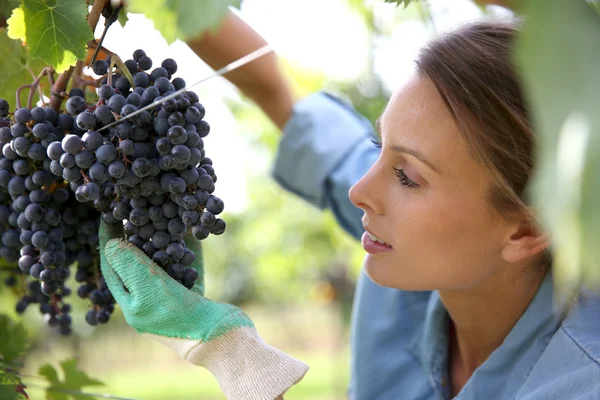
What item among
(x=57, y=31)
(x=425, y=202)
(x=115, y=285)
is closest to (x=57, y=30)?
(x=57, y=31)

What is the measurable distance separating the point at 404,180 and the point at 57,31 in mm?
543

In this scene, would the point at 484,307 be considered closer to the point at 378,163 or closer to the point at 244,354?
the point at 378,163

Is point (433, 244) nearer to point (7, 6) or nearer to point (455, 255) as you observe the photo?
point (455, 255)

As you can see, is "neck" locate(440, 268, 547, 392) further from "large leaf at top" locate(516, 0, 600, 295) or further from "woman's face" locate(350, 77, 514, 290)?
"large leaf at top" locate(516, 0, 600, 295)

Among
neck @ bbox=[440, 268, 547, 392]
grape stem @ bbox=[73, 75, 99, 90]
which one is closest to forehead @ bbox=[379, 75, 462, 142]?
neck @ bbox=[440, 268, 547, 392]

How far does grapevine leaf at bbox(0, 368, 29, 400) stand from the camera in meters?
0.84

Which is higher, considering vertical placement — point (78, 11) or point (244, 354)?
point (78, 11)

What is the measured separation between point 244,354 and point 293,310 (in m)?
14.3

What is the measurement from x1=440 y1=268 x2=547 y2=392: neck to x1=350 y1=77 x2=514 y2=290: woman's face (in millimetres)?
106

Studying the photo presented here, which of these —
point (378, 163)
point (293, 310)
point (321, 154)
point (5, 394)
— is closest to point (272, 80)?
point (321, 154)

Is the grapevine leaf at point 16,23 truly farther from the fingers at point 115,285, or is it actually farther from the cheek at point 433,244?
the cheek at point 433,244

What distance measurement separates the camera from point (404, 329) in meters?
1.42

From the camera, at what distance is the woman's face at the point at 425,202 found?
965 millimetres

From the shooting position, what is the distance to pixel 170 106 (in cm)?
71
